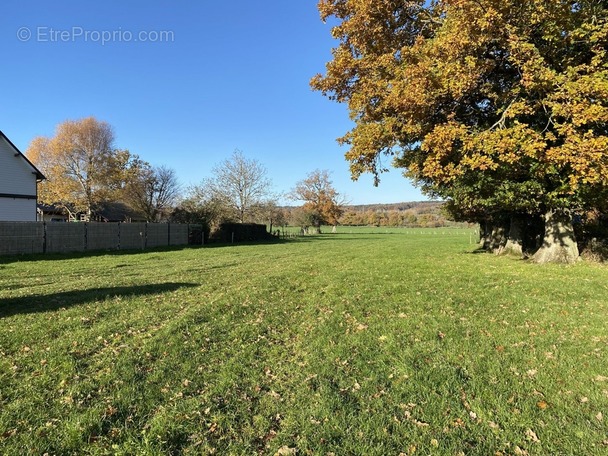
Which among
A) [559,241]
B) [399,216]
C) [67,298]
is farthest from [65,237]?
[399,216]

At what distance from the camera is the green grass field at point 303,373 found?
3.23 m

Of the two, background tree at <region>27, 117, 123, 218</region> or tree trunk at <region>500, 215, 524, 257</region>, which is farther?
background tree at <region>27, 117, 123, 218</region>

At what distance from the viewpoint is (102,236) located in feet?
75.2

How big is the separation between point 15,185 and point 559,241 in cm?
2999

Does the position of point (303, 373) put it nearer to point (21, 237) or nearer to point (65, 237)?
point (21, 237)

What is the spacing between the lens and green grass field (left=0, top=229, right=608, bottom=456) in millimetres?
3230

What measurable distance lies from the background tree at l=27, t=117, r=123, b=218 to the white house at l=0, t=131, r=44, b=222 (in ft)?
51.5

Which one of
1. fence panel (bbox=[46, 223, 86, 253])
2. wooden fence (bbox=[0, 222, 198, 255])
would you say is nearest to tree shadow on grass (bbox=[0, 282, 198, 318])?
wooden fence (bbox=[0, 222, 198, 255])

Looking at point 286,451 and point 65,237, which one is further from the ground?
point 65,237

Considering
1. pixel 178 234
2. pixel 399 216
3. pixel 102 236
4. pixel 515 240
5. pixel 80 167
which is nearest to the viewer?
pixel 515 240

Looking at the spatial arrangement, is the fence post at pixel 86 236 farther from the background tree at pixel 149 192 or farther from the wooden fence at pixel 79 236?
the background tree at pixel 149 192

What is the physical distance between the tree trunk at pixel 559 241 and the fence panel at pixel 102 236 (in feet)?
74.8

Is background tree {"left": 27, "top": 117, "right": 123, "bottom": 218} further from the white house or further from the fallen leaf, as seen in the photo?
the fallen leaf

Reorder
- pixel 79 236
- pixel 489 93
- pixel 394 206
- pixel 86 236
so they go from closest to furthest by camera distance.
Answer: pixel 489 93 → pixel 79 236 → pixel 86 236 → pixel 394 206
